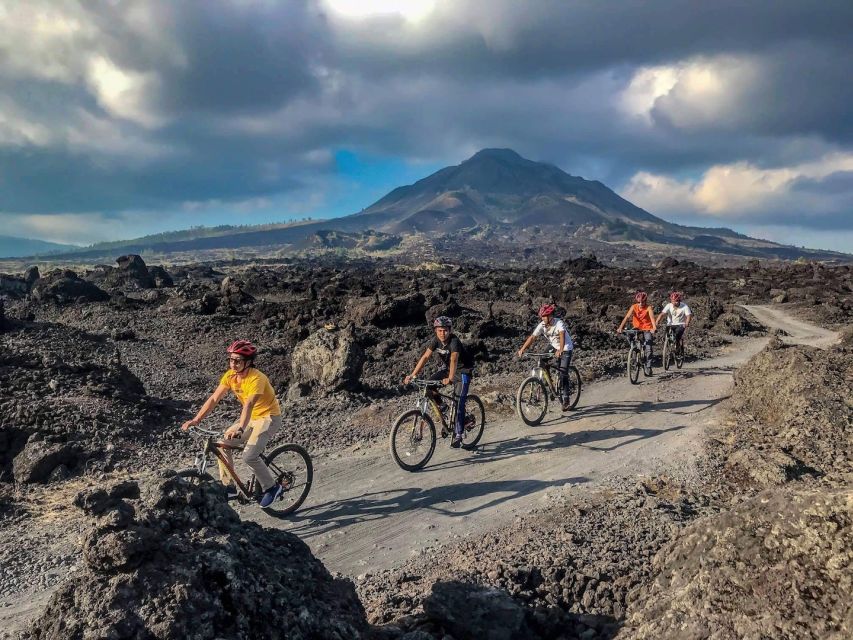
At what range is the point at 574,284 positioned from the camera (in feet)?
128

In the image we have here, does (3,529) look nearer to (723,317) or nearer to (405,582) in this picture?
(405,582)

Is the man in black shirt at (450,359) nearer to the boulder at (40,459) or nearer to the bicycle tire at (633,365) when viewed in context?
the boulder at (40,459)

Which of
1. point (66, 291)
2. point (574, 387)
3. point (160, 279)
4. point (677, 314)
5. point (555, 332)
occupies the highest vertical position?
point (160, 279)

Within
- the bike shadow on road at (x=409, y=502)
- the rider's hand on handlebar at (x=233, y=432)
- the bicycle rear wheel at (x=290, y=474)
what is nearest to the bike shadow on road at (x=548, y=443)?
the bike shadow on road at (x=409, y=502)

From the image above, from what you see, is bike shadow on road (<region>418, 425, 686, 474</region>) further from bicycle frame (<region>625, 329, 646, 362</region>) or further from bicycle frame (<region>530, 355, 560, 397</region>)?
bicycle frame (<region>625, 329, 646, 362</region>)

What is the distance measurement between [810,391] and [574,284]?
31.2 metres

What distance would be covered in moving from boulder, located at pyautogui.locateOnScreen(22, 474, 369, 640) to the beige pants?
2.52 metres

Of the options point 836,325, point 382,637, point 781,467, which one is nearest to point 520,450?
point 781,467

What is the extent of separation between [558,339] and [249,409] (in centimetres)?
591

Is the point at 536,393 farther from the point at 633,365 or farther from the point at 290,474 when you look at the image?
the point at 290,474

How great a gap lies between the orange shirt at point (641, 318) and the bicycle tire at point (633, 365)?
1.89ft

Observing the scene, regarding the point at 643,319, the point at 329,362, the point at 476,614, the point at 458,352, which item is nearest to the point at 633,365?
the point at 643,319

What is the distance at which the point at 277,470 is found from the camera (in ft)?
20.7

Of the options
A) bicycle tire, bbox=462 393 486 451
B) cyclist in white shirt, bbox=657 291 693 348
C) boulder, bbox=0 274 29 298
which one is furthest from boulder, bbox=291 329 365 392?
boulder, bbox=0 274 29 298
